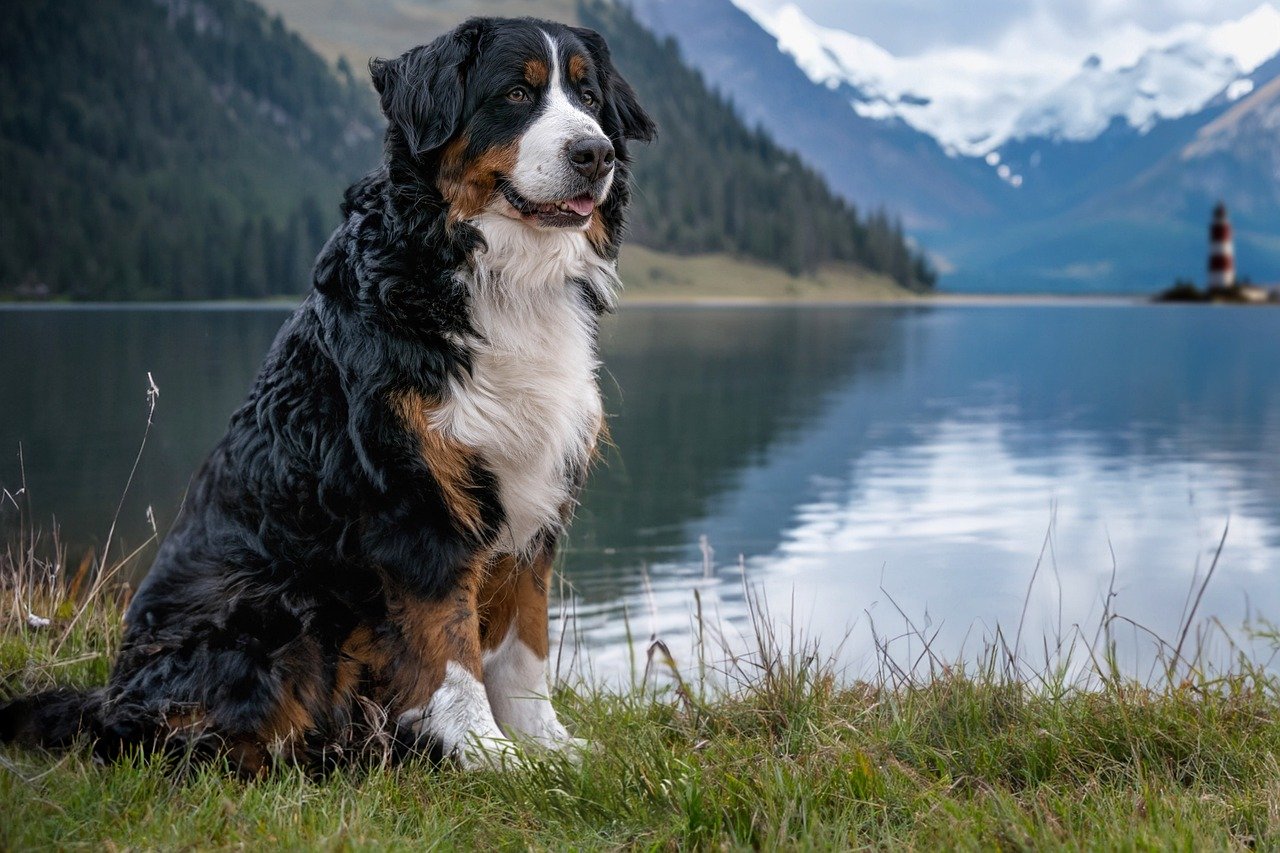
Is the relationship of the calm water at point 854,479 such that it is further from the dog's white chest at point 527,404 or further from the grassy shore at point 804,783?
the grassy shore at point 804,783

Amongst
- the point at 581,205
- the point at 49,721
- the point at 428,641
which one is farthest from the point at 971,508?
the point at 49,721

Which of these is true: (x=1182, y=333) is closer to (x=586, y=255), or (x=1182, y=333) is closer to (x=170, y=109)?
(x=586, y=255)

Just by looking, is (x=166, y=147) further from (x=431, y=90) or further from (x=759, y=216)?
(x=431, y=90)

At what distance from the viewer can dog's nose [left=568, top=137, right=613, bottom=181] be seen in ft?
12.9

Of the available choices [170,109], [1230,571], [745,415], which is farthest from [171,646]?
[170,109]

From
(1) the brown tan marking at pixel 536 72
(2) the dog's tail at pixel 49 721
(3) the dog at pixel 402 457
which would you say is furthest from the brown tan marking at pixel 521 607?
(1) the brown tan marking at pixel 536 72

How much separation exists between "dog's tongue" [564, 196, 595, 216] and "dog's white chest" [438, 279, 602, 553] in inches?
11.5

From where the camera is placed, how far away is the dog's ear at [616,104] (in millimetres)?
4363

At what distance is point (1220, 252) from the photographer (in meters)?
87.9

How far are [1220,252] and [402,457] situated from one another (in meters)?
96.6

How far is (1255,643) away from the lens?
240 inches

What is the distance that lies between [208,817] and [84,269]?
108236mm

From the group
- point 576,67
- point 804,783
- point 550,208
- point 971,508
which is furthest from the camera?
point 971,508

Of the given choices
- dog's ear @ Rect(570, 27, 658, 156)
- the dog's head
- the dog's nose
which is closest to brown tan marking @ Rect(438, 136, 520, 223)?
the dog's head
